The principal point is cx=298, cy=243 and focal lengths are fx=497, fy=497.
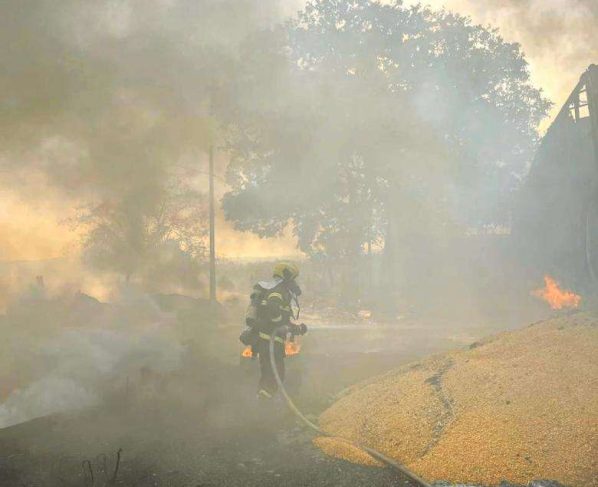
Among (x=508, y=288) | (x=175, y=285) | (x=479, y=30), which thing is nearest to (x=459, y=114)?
(x=479, y=30)

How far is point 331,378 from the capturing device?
862 cm

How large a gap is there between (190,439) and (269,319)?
179 cm

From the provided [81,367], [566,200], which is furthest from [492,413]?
[566,200]

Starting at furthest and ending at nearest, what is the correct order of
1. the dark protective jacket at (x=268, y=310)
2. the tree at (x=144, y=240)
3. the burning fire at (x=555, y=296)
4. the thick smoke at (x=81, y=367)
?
the tree at (x=144, y=240)
the burning fire at (x=555, y=296)
the thick smoke at (x=81, y=367)
the dark protective jacket at (x=268, y=310)

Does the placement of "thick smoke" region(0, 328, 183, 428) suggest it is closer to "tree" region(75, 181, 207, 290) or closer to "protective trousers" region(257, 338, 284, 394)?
"protective trousers" region(257, 338, 284, 394)

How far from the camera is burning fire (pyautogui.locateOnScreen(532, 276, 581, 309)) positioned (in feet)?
56.6

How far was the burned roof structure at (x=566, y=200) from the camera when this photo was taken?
15.1m

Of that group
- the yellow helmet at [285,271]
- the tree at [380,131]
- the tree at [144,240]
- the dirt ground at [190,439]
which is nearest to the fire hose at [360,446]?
the dirt ground at [190,439]

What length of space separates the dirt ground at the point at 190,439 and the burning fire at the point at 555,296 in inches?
451

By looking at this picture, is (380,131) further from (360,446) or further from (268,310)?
(360,446)

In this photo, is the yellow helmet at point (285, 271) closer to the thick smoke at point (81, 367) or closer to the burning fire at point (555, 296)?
the thick smoke at point (81, 367)

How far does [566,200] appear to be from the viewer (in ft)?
58.6

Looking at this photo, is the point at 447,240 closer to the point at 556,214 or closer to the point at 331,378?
the point at 556,214

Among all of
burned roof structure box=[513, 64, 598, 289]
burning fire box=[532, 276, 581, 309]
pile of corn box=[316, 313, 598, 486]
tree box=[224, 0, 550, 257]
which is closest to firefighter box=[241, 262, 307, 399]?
pile of corn box=[316, 313, 598, 486]
